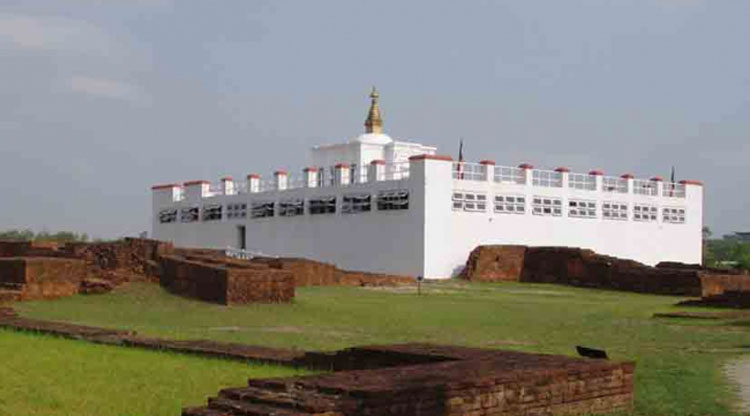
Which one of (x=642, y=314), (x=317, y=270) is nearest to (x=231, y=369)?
(x=642, y=314)

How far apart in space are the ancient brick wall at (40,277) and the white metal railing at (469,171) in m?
18.3

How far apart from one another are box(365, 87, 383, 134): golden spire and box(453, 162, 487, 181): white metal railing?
10.5 metres

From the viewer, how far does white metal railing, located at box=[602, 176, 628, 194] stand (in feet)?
A: 132

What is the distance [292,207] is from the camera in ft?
133

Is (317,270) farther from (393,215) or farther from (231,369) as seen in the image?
(231,369)

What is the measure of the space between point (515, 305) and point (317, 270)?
7584 millimetres

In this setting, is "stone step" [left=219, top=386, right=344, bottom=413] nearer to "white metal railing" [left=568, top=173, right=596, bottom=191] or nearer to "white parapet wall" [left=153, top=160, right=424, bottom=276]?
"white parapet wall" [left=153, top=160, right=424, bottom=276]


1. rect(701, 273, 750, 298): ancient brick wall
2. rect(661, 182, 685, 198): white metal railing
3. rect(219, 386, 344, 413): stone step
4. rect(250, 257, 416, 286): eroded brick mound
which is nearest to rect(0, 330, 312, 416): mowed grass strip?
rect(219, 386, 344, 413): stone step

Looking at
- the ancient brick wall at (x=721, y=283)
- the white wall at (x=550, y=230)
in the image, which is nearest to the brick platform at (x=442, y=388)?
the ancient brick wall at (x=721, y=283)

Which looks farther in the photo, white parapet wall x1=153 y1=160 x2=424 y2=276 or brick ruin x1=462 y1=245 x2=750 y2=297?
white parapet wall x1=153 y1=160 x2=424 y2=276

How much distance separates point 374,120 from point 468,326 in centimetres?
3084

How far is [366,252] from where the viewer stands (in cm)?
3653

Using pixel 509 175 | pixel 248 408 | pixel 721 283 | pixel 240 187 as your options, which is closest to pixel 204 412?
pixel 248 408

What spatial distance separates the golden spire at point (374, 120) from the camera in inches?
1795
